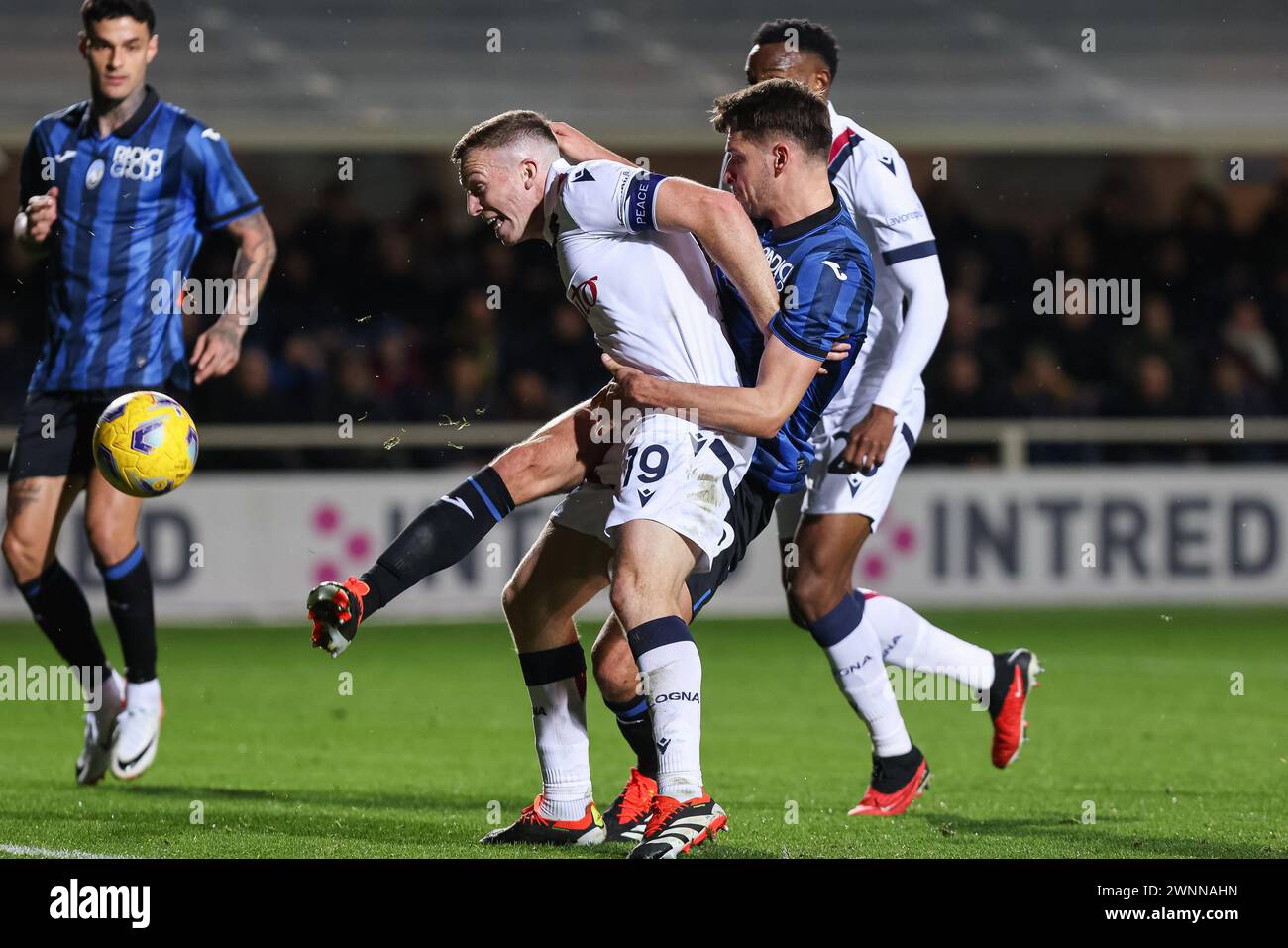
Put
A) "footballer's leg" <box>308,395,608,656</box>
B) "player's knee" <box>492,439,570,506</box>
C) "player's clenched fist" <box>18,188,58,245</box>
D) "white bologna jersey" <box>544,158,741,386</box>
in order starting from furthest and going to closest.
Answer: "player's clenched fist" <box>18,188,58,245</box> < "player's knee" <box>492,439,570,506</box> < "white bologna jersey" <box>544,158,741,386</box> < "footballer's leg" <box>308,395,608,656</box>

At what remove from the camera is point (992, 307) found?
13.5 m

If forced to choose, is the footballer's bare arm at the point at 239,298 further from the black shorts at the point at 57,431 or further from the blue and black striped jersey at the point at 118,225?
the black shorts at the point at 57,431

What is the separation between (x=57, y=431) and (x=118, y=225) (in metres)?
0.72

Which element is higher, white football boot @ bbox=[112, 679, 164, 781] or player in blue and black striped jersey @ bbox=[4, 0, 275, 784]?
player in blue and black striped jersey @ bbox=[4, 0, 275, 784]

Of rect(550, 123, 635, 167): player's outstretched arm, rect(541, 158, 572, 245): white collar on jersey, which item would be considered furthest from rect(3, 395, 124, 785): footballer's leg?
rect(541, 158, 572, 245): white collar on jersey

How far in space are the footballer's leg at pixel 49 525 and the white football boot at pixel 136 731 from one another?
0.21ft

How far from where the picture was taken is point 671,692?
14.6ft

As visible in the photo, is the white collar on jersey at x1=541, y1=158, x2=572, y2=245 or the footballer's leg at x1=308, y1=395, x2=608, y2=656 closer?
the footballer's leg at x1=308, y1=395, x2=608, y2=656

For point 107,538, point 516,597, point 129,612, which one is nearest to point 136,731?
point 129,612

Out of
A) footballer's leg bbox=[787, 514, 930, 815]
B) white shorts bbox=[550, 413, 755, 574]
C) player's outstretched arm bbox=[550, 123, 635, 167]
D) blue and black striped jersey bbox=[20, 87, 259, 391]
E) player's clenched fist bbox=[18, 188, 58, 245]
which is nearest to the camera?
white shorts bbox=[550, 413, 755, 574]

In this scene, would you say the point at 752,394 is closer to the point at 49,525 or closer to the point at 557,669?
the point at 557,669

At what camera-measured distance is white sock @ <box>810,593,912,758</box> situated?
5.72m

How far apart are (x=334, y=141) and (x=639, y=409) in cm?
856

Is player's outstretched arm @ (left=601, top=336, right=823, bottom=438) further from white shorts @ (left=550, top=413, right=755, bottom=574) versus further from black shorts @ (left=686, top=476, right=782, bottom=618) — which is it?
black shorts @ (left=686, top=476, right=782, bottom=618)
